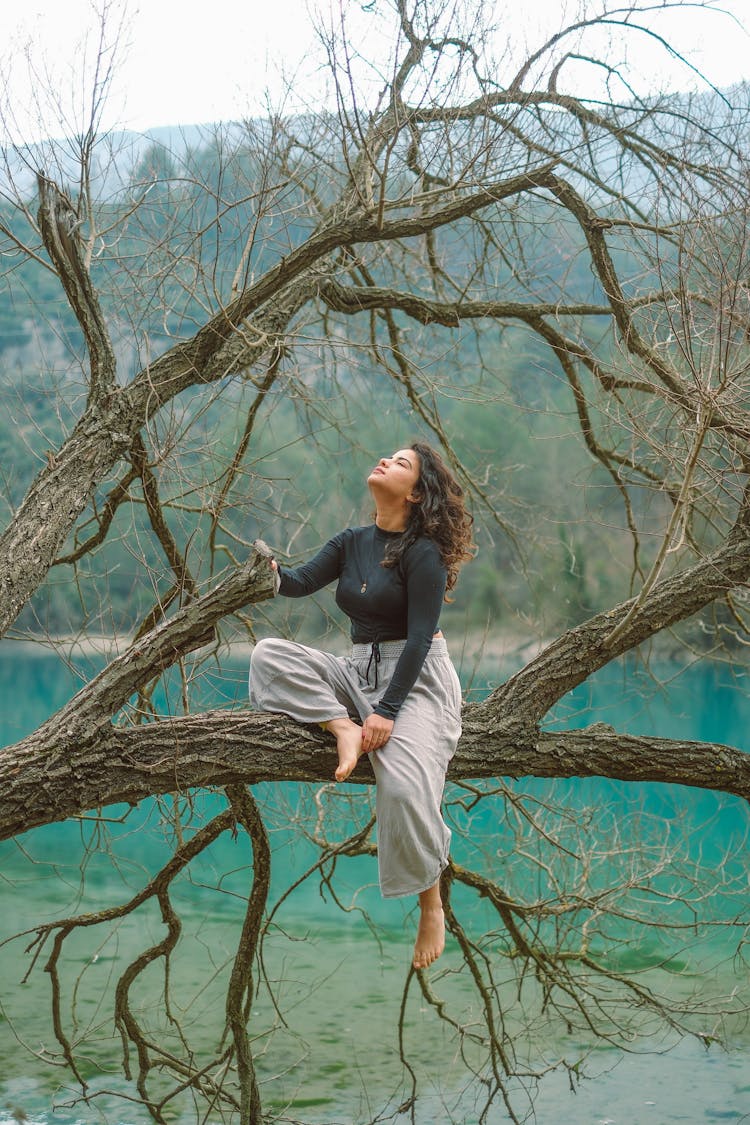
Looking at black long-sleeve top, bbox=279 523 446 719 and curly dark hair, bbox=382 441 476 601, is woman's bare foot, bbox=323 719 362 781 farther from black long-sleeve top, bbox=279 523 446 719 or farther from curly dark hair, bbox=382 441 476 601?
curly dark hair, bbox=382 441 476 601

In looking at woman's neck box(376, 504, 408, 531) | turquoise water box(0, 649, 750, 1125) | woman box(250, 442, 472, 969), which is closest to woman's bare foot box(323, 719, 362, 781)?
woman box(250, 442, 472, 969)

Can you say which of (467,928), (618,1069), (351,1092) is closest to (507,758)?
(351,1092)

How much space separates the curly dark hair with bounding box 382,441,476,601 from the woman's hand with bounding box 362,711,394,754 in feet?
1.21

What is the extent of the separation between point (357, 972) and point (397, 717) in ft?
13.5

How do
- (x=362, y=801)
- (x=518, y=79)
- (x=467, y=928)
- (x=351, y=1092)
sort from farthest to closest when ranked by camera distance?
(x=467, y=928) < (x=351, y=1092) < (x=362, y=801) < (x=518, y=79)

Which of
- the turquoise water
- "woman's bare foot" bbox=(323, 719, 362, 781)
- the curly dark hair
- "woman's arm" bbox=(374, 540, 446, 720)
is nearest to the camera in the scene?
"woman's bare foot" bbox=(323, 719, 362, 781)

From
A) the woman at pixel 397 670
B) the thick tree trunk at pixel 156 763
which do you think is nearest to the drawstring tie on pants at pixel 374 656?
the woman at pixel 397 670

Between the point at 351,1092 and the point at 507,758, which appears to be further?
the point at 351,1092

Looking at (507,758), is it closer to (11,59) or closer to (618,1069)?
(11,59)

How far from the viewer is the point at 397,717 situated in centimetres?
272

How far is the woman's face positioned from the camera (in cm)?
283

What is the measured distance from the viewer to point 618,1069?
17.3 feet

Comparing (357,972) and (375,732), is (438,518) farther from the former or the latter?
(357,972)

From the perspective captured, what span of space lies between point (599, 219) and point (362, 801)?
7.48 ft
